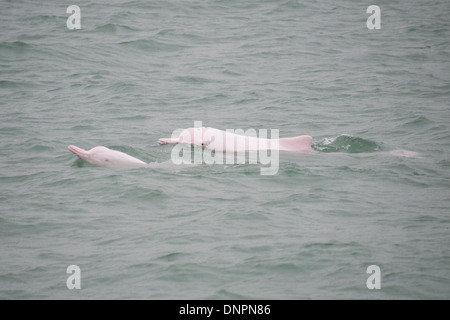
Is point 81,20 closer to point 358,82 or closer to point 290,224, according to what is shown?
point 358,82

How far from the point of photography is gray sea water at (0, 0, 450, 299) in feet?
30.5

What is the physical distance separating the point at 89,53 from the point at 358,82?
346 inches

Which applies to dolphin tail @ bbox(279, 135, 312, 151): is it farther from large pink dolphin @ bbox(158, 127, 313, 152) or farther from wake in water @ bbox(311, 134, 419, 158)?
wake in water @ bbox(311, 134, 419, 158)

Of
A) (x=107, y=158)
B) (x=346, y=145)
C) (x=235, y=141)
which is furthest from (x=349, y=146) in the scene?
(x=107, y=158)

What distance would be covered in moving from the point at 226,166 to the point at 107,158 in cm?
233

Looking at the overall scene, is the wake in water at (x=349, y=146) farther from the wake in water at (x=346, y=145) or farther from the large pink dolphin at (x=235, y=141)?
the large pink dolphin at (x=235, y=141)

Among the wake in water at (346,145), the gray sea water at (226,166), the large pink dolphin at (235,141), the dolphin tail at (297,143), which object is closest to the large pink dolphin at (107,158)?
the gray sea water at (226,166)

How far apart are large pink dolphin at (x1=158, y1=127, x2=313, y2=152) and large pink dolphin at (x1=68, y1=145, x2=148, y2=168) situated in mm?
1197

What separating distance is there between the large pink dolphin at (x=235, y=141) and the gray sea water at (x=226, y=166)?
0.35 m

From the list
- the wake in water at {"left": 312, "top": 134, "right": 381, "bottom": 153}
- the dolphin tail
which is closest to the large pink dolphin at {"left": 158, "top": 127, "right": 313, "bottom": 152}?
the dolphin tail

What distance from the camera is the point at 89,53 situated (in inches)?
902

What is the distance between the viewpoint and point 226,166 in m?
13.7

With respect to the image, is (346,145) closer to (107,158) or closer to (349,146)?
(349,146)
